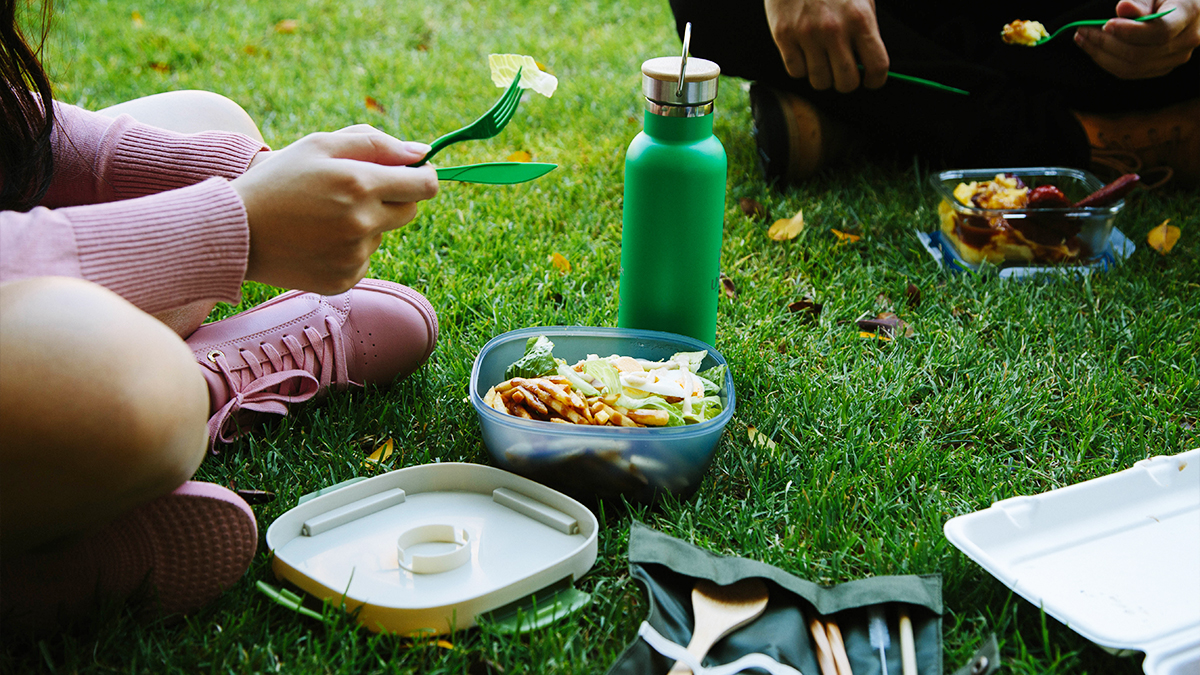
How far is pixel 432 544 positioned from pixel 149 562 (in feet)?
1.01

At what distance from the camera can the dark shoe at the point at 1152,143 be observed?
221 cm

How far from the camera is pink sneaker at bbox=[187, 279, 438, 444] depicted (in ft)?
4.18

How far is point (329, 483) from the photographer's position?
3.99 feet

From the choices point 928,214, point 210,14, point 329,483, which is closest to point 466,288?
point 329,483

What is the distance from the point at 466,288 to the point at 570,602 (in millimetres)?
817

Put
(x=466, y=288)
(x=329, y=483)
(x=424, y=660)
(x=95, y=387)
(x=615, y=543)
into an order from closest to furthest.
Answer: (x=95, y=387) → (x=424, y=660) → (x=615, y=543) → (x=329, y=483) → (x=466, y=288)

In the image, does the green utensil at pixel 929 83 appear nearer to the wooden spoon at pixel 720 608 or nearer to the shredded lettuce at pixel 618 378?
the shredded lettuce at pixel 618 378

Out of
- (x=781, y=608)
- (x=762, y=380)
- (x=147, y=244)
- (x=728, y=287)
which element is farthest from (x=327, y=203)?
(x=728, y=287)

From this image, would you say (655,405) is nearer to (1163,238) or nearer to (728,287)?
(728,287)

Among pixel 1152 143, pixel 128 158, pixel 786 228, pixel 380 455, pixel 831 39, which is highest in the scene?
pixel 831 39

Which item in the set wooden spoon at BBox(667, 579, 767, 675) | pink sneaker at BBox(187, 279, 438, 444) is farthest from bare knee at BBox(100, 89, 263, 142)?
wooden spoon at BBox(667, 579, 767, 675)

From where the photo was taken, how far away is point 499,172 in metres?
1.12

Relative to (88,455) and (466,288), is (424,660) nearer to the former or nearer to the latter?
(88,455)

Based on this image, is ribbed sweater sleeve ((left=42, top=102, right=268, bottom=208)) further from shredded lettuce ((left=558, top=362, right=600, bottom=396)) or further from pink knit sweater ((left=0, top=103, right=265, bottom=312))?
shredded lettuce ((left=558, top=362, right=600, bottom=396))
